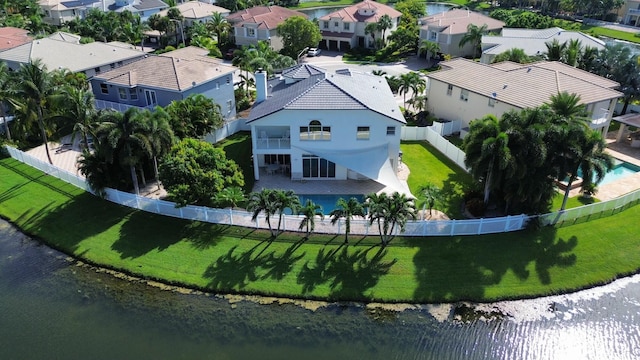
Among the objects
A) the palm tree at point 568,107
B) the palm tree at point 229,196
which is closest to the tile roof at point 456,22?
the palm tree at point 568,107

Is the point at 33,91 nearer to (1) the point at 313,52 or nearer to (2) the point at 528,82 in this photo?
(2) the point at 528,82

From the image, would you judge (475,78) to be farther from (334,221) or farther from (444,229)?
(334,221)

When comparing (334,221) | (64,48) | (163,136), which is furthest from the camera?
(64,48)

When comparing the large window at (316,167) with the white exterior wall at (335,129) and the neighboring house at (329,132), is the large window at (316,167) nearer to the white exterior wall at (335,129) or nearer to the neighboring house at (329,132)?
the neighboring house at (329,132)

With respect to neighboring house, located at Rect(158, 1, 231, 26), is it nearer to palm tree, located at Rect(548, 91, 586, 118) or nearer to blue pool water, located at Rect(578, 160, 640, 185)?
palm tree, located at Rect(548, 91, 586, 118)

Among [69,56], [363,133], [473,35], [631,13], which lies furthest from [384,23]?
[631,13]

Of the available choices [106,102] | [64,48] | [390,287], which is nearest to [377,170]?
[390,287]
